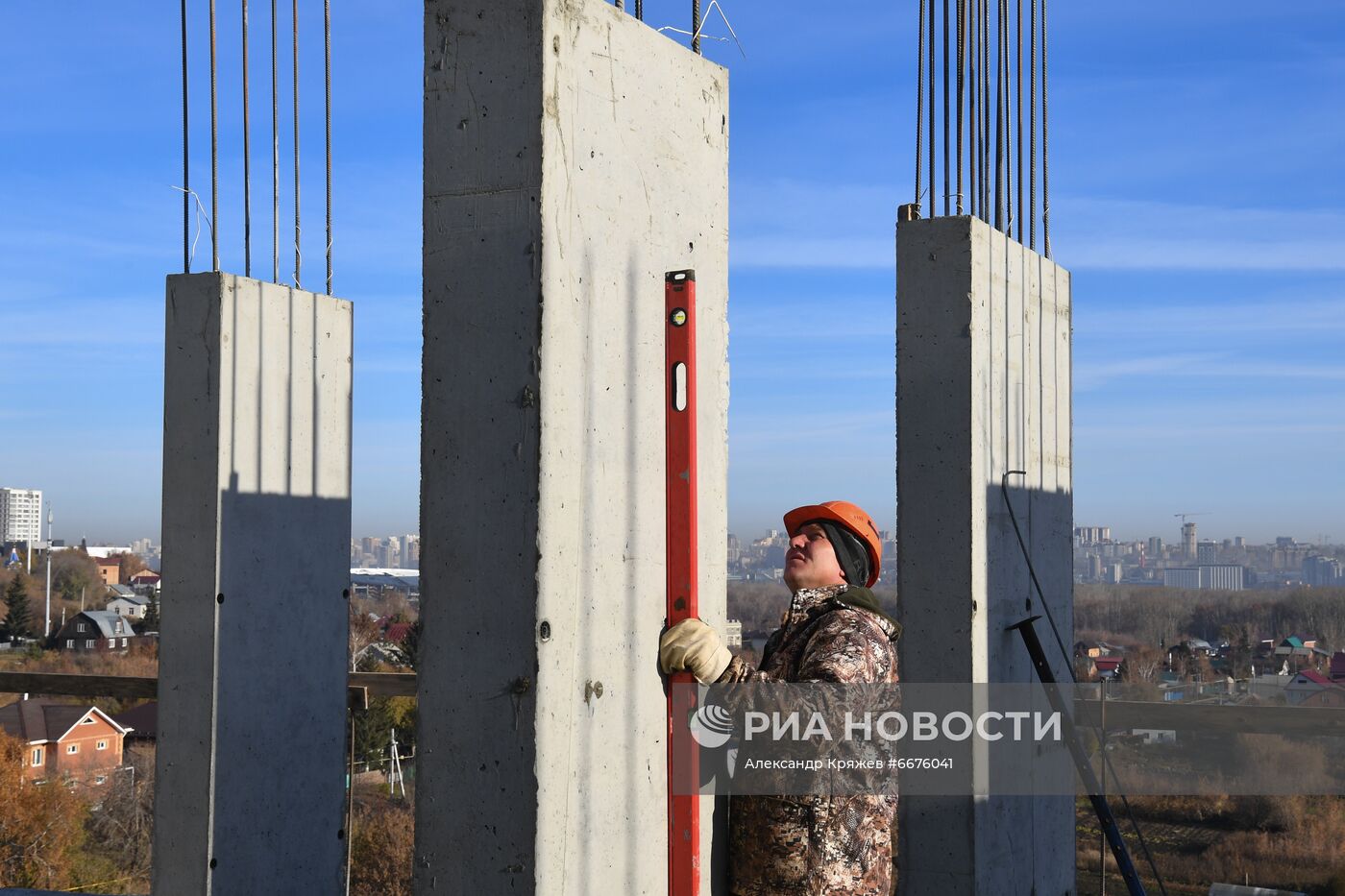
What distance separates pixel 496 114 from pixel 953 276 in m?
2.52

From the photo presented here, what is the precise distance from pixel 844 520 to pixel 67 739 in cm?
4930

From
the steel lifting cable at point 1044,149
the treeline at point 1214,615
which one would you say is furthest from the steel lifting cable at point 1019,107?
the treeline at point 1214,615

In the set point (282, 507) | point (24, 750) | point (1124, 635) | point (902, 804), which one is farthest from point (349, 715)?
point (24, 750)

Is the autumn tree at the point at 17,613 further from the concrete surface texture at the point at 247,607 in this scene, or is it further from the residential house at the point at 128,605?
the concrete surface texture at the point at 247,607

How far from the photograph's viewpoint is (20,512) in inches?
6698

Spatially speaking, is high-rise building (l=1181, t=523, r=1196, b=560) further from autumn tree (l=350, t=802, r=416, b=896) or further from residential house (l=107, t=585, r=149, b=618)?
residential house (l=107, t=585, r=149, b=618)

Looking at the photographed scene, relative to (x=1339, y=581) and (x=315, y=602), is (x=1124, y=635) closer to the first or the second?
(x=1339, y=581)

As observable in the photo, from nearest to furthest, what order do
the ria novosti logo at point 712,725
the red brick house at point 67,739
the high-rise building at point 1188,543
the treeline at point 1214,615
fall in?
1. the ria novosti logo at point 712,725
2. the treeline at point 1214,615
3. the red brick house at point 67,739
4. the high-rise building at point 1188,543

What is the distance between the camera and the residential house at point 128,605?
6950 centimetres

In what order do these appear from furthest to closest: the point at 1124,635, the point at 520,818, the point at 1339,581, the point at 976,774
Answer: the point at 1339,581, the point at 1124,635, the point at 976,774, the point at 520,818

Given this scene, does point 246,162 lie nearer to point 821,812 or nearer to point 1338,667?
point 821,812

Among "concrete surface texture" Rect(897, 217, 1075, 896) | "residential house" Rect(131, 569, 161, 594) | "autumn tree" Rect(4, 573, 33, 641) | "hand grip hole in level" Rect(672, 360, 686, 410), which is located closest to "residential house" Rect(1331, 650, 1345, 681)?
"concrete surface texture" Rect(897, 217, 1075, 896)

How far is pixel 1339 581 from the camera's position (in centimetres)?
4166

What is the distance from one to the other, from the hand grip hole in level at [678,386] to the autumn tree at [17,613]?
72.9 meters
